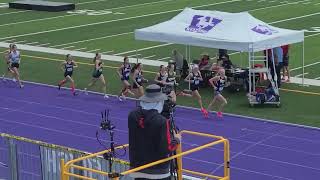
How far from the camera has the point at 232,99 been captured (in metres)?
20.1

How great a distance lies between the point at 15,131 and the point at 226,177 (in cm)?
884

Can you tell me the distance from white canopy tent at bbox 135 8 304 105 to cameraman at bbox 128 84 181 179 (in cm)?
1126

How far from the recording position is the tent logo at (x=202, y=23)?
20.7m

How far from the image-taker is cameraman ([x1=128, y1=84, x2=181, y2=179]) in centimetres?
818

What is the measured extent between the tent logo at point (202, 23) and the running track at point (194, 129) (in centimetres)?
284

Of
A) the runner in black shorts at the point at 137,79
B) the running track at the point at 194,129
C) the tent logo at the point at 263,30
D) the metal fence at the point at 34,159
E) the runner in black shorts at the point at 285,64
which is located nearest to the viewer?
the metal fence at the point at 34,159

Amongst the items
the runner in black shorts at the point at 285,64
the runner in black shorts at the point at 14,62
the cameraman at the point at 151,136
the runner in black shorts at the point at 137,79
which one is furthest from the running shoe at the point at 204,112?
the cameraman at the point at 151,136

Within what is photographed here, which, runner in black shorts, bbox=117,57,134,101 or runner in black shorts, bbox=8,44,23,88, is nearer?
runner in black shorts, bbox=117,57,134,101

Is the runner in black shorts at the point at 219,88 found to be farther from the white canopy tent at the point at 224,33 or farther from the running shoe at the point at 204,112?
the white canopy tent at the point at 224,33

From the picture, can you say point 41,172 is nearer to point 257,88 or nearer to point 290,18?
point 257,88

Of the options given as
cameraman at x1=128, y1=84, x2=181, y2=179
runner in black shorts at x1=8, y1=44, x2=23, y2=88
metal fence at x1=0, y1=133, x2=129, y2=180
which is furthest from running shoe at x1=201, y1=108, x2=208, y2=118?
cameraman at x1=128, y1=84, x2=181, y2=179

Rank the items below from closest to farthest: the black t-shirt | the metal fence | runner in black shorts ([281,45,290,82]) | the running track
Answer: the black t-shirt, the metal fence, the running track, runner in black shorts ([281,45,290,82])

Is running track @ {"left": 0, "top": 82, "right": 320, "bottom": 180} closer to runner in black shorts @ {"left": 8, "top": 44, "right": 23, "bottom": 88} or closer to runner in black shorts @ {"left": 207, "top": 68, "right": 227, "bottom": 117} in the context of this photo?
runner in black shorts @ {"left": 207, "top": 68, "right": 227, "bottom": 117}

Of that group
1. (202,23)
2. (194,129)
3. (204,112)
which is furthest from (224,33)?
(194,129)
